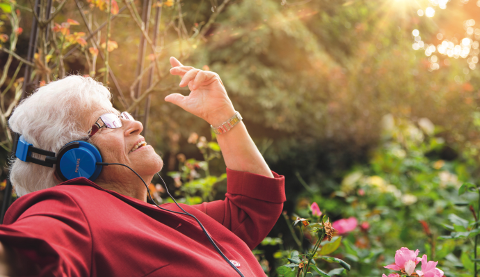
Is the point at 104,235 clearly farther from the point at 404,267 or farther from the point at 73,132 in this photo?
the point at 404,267

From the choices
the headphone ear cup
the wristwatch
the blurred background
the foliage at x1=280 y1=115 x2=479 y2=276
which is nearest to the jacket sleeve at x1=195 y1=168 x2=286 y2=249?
the wristwatch

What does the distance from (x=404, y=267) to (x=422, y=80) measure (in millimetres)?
6312

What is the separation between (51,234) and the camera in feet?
2.48

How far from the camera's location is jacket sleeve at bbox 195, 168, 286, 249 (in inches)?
57.7

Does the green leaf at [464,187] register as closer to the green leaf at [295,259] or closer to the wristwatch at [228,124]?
the green leaf at [295,259]

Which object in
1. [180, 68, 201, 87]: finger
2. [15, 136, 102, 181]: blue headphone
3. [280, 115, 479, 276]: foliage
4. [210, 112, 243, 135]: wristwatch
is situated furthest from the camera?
[280, 115, 479, 276]: foliage

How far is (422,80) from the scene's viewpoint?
A: 6.41m

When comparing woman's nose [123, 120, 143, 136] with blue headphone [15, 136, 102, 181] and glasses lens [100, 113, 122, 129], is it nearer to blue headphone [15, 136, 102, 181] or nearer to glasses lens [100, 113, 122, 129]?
glasses lens [100, 113, 122, 129]

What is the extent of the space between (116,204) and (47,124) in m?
0.44

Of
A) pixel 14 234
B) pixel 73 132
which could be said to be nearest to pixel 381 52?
pixel 73 132

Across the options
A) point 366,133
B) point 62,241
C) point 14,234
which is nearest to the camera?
point 14,234

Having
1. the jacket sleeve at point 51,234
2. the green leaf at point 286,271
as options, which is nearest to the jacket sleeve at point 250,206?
the green leaf at point 286,271

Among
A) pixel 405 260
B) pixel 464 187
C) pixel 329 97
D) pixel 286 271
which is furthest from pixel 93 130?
pixel 329 97

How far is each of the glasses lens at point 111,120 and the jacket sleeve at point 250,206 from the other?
1.68ft
